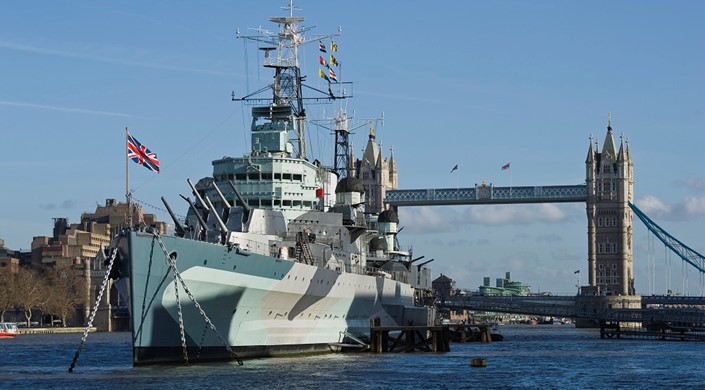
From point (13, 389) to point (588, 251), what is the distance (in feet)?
492

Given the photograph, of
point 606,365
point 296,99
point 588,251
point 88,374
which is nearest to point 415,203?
point 588,251

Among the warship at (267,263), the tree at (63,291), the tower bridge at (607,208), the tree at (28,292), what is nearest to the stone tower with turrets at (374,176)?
the tower bridge at (607,208)

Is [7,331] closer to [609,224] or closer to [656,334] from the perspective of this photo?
[656,334]

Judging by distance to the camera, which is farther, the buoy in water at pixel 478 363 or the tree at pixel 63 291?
the tree at pixel 63 291

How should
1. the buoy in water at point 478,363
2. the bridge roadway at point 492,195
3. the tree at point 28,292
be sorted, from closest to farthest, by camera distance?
the buoy in water at point 478,363 → the tree at point 28,292 → the bridge roadway at point 492,195

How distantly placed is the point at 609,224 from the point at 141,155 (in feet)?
475

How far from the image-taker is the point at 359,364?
54.5 m

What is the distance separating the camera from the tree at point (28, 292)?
14238 centimetres

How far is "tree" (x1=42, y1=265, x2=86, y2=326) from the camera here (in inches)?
5876

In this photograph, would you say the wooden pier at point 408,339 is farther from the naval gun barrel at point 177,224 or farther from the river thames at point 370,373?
the naval gun barrel at point 177,224

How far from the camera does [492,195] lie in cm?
17375

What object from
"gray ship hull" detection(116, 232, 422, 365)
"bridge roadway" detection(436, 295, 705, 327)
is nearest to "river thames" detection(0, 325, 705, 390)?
"gray ship hull" detection(116, 232, 422, 365)

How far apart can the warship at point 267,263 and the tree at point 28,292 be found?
242ft

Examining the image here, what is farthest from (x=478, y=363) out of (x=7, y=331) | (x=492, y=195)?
(x=492, y=195)
